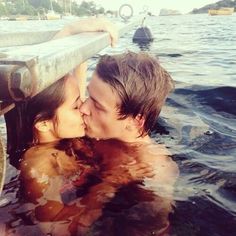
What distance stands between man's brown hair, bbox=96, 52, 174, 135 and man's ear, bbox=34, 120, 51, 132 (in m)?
0.60

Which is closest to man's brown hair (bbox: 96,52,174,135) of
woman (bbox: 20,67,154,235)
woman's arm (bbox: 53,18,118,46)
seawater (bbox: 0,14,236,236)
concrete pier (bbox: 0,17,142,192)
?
woman's arm (bbox: 53,18,118,46)

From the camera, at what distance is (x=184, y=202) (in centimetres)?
278

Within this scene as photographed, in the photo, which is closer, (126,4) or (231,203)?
(231,203)

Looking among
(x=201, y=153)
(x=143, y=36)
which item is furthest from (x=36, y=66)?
(x=143, y=36)

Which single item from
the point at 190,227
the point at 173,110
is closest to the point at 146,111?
the point at 190,227

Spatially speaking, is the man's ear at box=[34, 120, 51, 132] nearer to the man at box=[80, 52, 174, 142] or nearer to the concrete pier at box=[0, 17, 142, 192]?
the man at box=[80, 52, 174, 142]

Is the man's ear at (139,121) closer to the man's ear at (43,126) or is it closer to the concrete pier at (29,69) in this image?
the man's ear at (43,126)

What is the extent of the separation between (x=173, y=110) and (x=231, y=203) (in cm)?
272

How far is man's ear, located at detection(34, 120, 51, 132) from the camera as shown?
3.24 metres

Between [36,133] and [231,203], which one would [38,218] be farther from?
[231,203]

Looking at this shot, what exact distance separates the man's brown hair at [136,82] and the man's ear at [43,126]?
60 cm

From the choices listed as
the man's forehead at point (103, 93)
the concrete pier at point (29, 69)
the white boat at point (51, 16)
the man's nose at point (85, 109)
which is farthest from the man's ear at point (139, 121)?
the white boat at point (51, 16)

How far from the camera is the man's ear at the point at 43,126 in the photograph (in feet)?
10.6

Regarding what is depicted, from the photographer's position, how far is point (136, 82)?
328 centimetres
